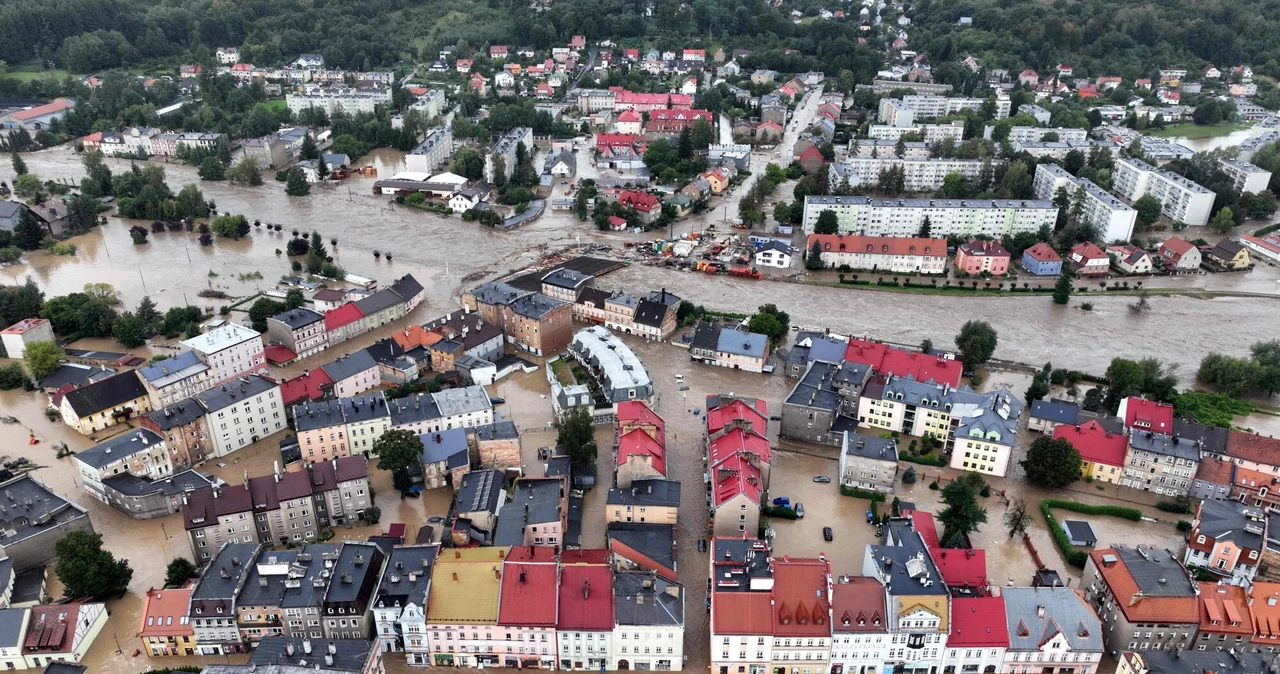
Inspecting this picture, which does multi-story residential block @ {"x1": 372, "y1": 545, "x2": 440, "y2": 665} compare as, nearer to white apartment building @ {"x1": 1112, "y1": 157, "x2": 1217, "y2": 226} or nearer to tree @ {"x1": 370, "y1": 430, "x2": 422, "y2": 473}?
tree @ {"x1": 370, "y1": 430, "x2": 422, "y2": 473}

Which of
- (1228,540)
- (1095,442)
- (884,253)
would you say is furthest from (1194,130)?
(1228,540)

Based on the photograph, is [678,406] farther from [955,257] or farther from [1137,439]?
[955,257]

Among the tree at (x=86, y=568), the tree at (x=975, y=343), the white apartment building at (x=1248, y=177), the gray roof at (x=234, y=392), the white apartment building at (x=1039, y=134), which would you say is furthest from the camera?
the white apartment building at (x=1039, y=134)

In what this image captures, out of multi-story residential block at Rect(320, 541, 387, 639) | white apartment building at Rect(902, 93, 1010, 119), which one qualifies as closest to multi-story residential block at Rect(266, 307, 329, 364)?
multi-story residential block at Rect(320, 541, 387, 639)

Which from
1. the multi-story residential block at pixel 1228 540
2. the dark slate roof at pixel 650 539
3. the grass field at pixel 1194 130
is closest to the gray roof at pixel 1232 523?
the multi-story residential block at pixel 1228 540

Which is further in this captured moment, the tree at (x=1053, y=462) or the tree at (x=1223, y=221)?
the tree at (x=1223, y=221)

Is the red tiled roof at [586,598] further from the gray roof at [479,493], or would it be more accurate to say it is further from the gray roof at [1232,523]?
the gray roof at [1232,523]

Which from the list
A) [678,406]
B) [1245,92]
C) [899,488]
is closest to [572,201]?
[678,406]
